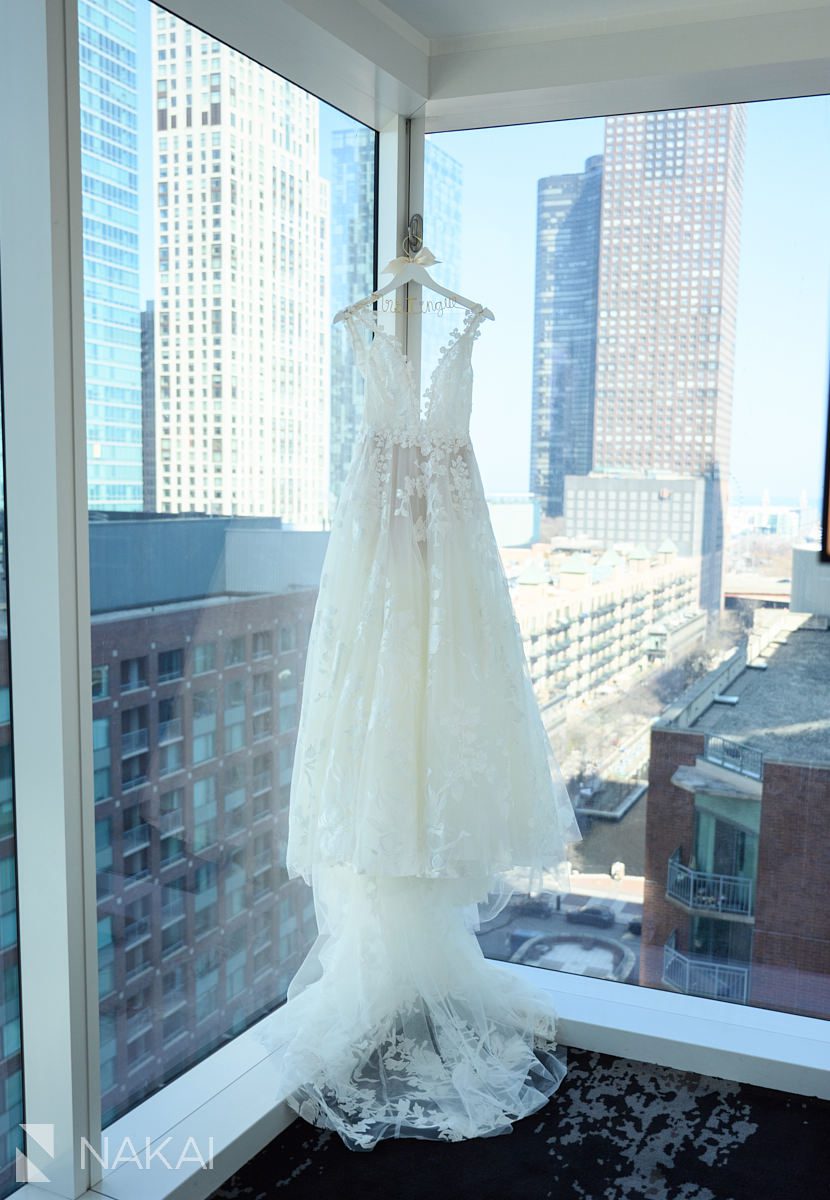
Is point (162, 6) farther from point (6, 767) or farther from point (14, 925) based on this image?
point (14, 925)

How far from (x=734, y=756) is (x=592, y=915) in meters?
0.68

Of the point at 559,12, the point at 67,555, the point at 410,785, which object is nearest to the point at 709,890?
the point at 410,785

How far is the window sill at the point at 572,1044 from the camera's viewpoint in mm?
2104

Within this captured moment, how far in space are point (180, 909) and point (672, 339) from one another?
1995 mm

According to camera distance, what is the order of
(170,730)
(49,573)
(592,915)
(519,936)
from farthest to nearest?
(519,936)
(592,915)
(170,730)
(49,573)

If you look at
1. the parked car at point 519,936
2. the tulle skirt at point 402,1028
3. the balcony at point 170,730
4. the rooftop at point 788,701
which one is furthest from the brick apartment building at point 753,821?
the balcony at point 170,730

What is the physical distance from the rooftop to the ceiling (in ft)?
5.17

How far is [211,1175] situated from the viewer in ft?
6.95

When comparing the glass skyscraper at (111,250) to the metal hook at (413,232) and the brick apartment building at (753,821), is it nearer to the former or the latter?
the metal hook at (413,232)

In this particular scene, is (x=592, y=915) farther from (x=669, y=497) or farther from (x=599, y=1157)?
(x=669, y=497)

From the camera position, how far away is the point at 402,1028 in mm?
2578

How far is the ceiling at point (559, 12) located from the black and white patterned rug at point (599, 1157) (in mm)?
2711

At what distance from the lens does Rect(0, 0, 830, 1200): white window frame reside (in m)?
1.73

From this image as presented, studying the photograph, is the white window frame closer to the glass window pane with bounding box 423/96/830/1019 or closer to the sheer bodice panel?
the glass window pane with bounding box 423/96/830/1019
